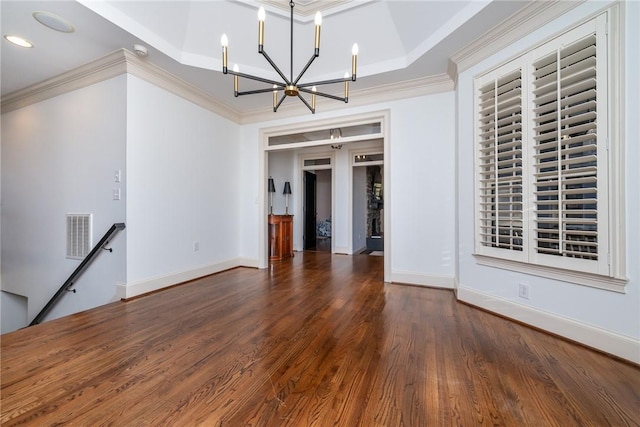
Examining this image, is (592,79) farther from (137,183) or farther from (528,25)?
(137,183)

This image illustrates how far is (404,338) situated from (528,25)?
2858 millimetres

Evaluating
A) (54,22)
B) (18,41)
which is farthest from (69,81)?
(54,22)

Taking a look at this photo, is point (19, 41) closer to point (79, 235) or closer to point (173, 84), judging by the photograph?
point (173, 84)

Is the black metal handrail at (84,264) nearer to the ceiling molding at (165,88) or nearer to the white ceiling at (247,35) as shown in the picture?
the ceiling molding at (165,88)

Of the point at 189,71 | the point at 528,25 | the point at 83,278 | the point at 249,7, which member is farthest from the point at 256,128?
the point at 528,25

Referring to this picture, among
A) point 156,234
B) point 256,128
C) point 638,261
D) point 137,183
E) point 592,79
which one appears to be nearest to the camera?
point 638,261

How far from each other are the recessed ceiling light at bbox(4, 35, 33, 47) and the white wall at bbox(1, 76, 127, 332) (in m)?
0.60

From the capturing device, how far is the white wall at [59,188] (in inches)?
121

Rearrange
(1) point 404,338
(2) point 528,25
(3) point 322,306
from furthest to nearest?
(3) point 322,306
(2) point 528,25
(1) point 404,338

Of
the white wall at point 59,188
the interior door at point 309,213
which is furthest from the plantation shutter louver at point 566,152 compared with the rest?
the interior door at point 309,213

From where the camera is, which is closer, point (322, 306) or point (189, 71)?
point (322, 306)

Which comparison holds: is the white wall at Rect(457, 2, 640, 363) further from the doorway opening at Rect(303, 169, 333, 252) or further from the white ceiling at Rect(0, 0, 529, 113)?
the doorway opening at Rect(303, 169, 333, 252)

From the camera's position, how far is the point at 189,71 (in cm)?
330

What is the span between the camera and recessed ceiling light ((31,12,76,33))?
236cm
